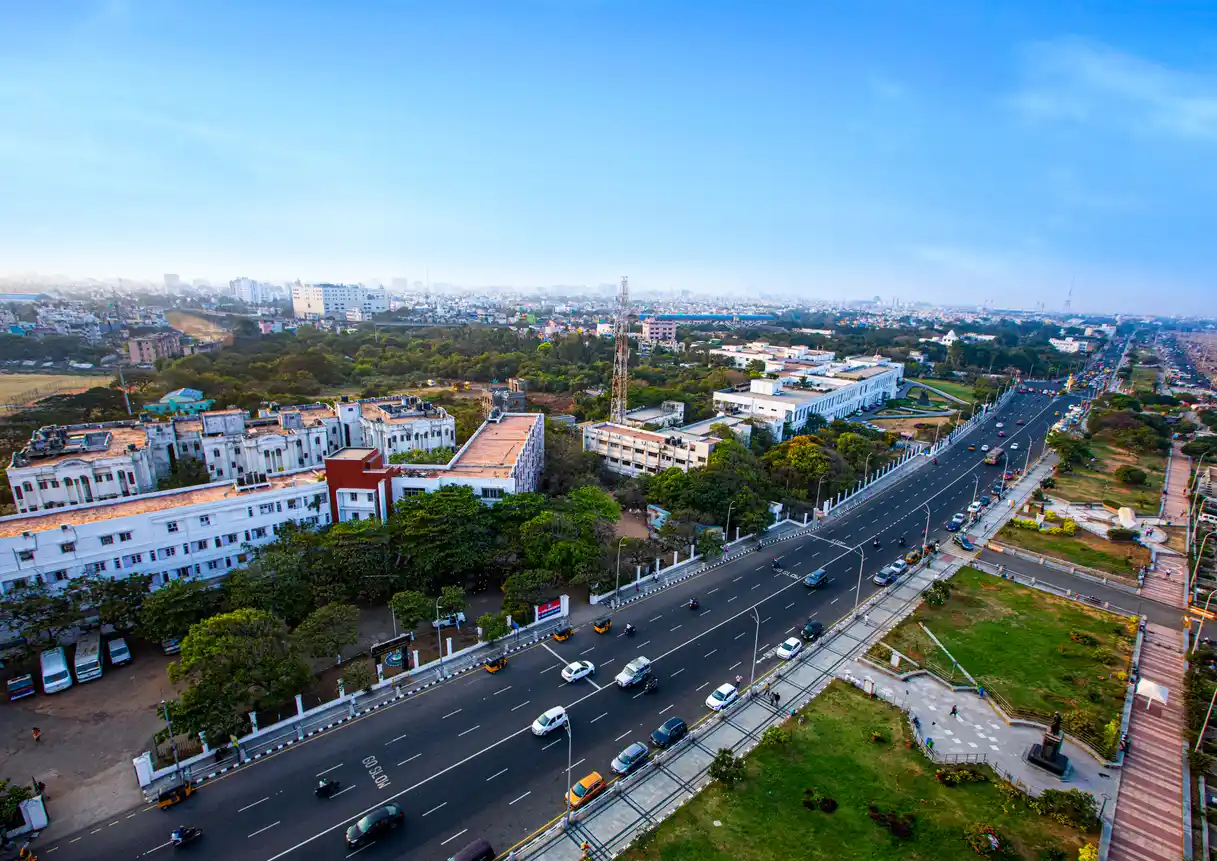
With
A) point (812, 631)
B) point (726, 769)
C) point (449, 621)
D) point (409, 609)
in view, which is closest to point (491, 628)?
point (449, 621)

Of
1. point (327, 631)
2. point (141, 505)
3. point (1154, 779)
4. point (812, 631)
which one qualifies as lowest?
point (1154, 779)

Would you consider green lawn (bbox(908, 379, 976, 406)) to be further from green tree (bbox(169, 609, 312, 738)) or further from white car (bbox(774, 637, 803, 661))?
green tree (bbox(169, 609, 312, 738))

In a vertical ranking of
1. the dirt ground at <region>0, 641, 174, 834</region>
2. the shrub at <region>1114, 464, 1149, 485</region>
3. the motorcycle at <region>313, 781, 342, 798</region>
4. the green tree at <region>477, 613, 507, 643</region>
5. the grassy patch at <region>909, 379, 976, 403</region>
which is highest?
the grassy patch at <region>909, 379, 976, 403</region>

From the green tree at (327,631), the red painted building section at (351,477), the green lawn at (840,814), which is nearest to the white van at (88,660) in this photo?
the green tree at (327,631)

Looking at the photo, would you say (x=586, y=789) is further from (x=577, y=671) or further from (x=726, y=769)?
(x=577, y=671)

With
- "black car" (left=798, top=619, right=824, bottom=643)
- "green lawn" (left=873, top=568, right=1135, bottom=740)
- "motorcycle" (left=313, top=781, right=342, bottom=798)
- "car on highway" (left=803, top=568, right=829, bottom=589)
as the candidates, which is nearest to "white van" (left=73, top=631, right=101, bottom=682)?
"motorcycle" (left=313, top=781, right=342, bottom=798)

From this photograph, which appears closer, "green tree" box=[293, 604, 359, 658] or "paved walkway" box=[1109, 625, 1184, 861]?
"paved walkway" box=[1109, 625, 1184, 861]

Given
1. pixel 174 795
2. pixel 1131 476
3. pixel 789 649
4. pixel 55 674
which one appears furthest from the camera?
pixel 1131 476
